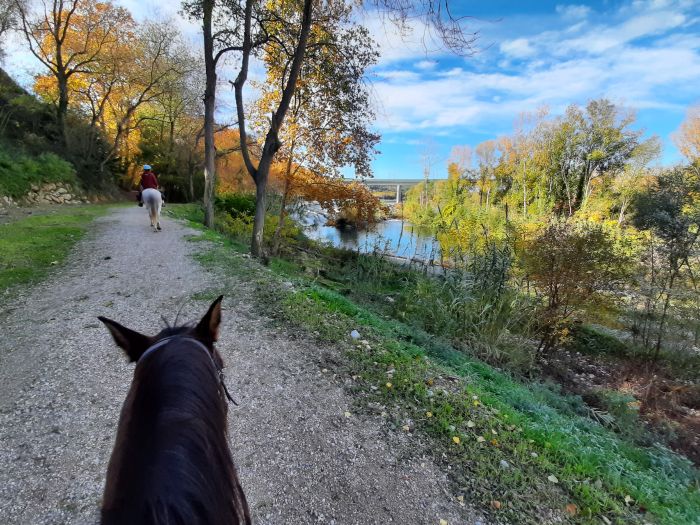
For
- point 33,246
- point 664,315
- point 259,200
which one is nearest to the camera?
point 33,246

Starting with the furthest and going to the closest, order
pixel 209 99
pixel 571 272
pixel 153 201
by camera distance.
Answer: pixel 209 99 < pixel 153 201 < pixel 571 272

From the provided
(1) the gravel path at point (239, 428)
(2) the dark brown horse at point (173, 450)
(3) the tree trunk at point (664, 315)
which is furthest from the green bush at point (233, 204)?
(2) the dark brown horse at point (173, 450)

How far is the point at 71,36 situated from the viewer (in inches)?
704

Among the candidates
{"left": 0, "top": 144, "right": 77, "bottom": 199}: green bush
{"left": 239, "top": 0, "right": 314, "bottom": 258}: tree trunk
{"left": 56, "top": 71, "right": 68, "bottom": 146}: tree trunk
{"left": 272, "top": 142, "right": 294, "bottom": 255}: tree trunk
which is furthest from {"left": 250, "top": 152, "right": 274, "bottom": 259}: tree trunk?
{"left": 56, "top": 71, "right": 68, "bottom": 146}: tree trunk

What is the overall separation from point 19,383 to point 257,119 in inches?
478

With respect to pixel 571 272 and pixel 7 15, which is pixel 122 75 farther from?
pixel 571 272

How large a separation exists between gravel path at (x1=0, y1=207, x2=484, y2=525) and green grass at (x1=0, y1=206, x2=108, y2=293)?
0.89 m

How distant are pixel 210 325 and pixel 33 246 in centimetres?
835

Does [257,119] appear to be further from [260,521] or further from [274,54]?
[260,521]

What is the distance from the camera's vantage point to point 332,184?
13211 mm

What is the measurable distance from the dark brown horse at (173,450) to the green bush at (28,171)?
1599cm

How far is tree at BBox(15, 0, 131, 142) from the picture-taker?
16.9 metres

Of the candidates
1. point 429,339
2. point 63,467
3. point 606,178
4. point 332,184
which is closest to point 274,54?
point 332,184

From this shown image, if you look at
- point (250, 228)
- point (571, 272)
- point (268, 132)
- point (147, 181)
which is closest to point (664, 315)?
point (571, 272)
